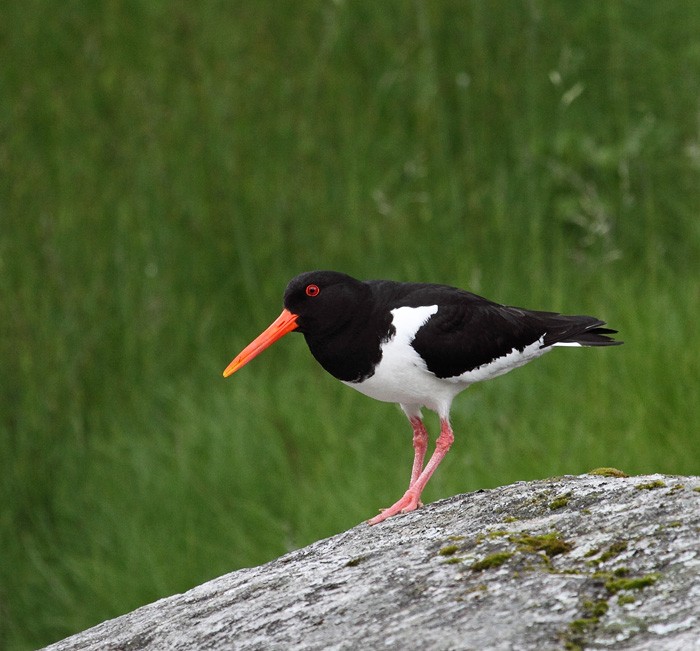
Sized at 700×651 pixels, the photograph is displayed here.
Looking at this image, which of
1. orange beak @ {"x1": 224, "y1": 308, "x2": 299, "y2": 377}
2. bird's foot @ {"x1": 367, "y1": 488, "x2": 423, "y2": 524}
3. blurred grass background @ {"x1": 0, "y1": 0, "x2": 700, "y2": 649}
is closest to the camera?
bird's foot @ {"x1": 367, "y1": 488, "x2": 423, "y2": 524}

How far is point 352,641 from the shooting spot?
3.02 meters

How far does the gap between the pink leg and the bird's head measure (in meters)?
0.67

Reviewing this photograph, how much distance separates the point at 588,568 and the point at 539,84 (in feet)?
21.9

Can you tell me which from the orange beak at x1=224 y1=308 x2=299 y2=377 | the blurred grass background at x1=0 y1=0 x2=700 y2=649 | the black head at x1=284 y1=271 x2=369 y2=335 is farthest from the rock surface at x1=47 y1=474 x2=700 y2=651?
the blurred grass background at x1=0 y1=0 x2=700 y2=649

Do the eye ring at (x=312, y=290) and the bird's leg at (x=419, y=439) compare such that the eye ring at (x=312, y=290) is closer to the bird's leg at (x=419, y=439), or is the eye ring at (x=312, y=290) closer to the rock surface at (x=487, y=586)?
the bird's leg at (x=419, y=439)

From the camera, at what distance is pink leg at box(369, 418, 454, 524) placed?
467 cm

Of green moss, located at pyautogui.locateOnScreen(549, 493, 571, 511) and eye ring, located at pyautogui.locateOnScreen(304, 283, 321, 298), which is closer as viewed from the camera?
green moss, located at pyautogui.locateOnScreen(549, 493, 571, 511)

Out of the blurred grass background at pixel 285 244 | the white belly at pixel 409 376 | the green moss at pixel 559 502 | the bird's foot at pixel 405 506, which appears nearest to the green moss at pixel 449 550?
A: the green moss at pixel 559 502

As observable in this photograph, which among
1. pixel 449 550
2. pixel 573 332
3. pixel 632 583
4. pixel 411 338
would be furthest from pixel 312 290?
pixel 632 583

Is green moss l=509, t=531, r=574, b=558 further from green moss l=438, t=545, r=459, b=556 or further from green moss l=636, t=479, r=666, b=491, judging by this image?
green moss l=636, t=479, r=666, b=491

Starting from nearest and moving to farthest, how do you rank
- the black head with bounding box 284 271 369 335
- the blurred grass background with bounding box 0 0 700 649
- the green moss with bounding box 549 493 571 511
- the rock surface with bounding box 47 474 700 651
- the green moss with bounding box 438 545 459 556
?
the rock surface with bounding box 47 474 700 651 < the green moss with bounding box 438 545 459 556 < the green moss with bounding box 549 493 571 511 < the black head with bounding box 284 271 369 335 < the blurred grass background with bounding box 0 0 700 649

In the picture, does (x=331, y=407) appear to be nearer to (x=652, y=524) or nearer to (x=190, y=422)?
(x=190, y=422)

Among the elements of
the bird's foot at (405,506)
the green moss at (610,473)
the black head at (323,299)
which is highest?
the black head at (323,299)

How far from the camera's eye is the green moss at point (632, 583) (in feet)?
9.51
